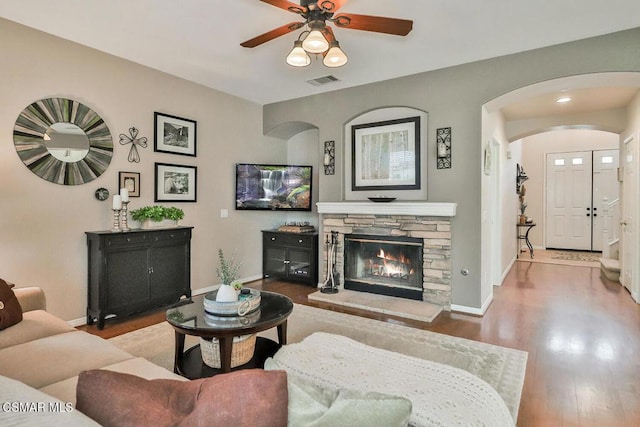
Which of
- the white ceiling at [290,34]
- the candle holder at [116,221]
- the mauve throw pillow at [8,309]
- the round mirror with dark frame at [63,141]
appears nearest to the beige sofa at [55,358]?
the mauve throw pillow at [8,309]

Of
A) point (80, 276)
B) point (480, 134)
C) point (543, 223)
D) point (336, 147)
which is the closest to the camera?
point (80, 276)

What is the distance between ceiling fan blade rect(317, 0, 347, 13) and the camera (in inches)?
90.1

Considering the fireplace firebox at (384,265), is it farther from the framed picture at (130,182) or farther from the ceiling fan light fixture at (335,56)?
the framed picture at (130,182)

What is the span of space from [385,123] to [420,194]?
41.9 inches

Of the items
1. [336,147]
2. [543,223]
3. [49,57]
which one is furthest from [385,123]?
[543,223]

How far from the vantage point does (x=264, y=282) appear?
5477 millimetres

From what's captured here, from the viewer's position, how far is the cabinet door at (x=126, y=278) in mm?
3461

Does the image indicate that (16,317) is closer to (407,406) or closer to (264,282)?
(407,406)

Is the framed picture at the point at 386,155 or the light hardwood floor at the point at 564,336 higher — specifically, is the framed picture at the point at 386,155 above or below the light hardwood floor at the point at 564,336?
above

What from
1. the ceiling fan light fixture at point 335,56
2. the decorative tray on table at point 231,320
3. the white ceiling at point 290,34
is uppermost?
the white ceiling at point 290,34

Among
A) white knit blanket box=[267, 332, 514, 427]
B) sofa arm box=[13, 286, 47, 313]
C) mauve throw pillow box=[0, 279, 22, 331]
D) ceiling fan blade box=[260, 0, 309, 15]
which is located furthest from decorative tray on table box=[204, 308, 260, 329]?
ceiling fan blade box=[260, 0, 309, 15]

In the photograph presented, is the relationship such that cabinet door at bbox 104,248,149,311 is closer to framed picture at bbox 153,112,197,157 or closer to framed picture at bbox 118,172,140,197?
framed picture at bbox 118,172,140,197

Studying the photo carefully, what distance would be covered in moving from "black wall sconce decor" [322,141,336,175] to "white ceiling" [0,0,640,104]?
1.07 metres

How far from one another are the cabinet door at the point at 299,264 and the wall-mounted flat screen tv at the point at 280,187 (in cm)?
68
